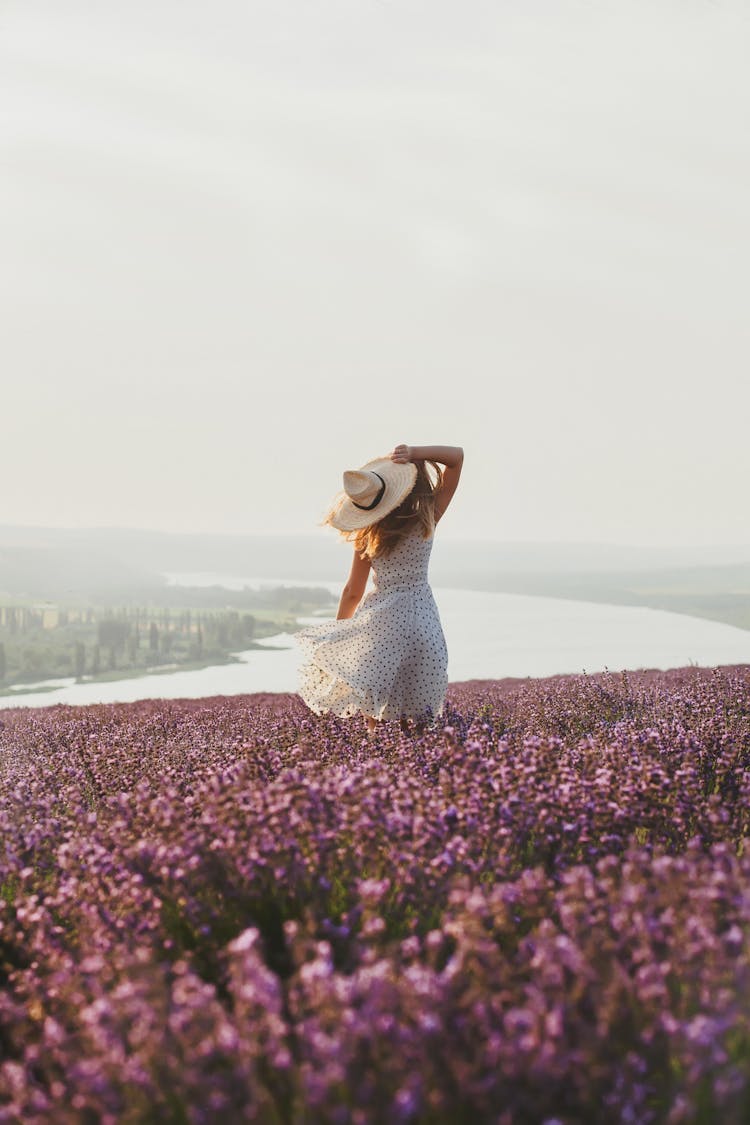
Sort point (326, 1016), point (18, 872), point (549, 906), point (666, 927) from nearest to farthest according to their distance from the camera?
point (326, 1016) < point (666, 927) < point (549, 906) < point (18, 872)

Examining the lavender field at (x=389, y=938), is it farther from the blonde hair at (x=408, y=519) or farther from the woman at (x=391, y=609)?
the blonde hair at (x=408, y=519)

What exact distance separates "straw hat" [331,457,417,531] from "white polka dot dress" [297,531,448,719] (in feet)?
0.95

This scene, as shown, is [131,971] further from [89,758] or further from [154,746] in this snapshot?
[154,746]

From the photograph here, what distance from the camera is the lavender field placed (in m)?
1.63

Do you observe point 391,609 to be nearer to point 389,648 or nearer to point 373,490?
point 389,648

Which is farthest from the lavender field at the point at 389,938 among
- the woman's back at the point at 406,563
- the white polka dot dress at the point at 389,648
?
the woman's back at the point at 406,563

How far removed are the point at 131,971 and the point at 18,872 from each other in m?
1.54

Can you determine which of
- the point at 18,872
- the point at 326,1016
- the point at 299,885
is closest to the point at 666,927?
the point at 326,1016

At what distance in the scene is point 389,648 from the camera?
227 inches

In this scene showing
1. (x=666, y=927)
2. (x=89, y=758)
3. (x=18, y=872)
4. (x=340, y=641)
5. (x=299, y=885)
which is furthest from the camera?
(x=340, y=641)

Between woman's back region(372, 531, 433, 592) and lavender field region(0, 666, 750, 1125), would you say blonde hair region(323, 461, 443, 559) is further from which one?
lavender field region(0, 666, 750, 1125)

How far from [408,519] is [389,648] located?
0.77 meters

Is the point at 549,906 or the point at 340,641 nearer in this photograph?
the point at 549,906

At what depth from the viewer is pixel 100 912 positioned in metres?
2.60
